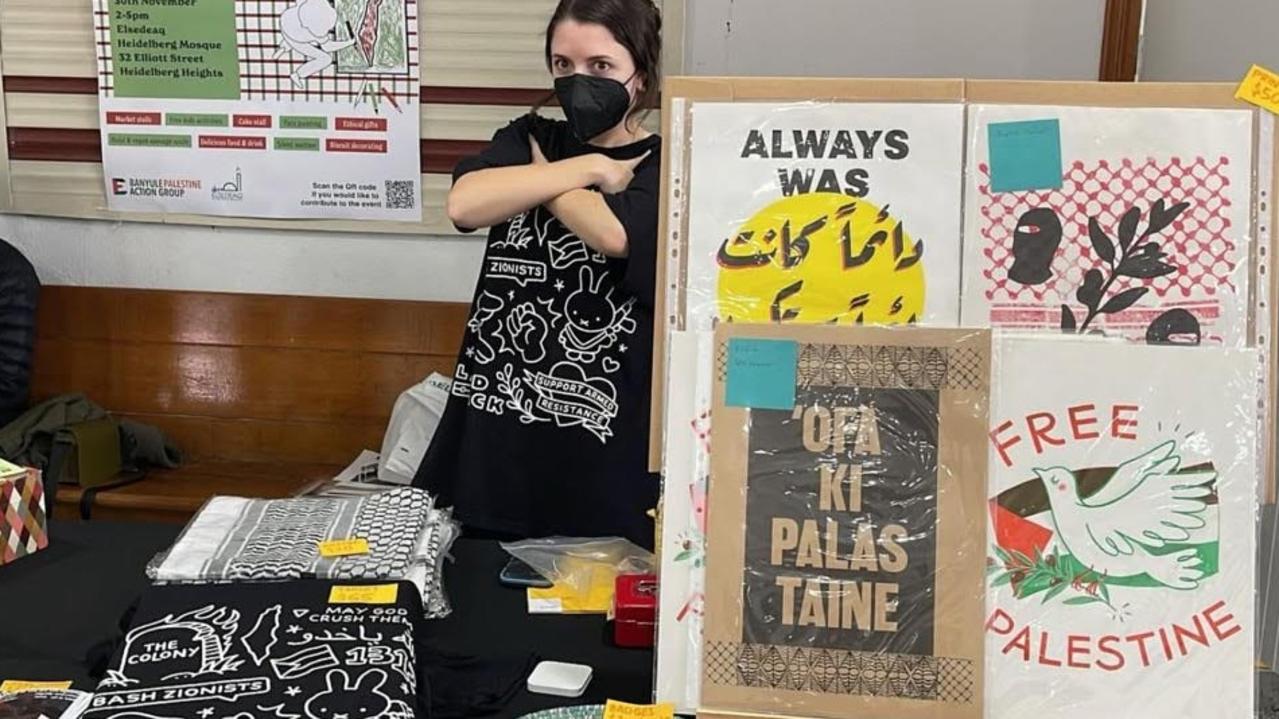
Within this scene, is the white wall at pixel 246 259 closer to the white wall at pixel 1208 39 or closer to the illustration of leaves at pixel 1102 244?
the white wall at pixel 1208 39

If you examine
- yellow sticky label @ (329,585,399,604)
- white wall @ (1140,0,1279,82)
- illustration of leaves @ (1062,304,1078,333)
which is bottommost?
yellow sticky label @ (329,585,399,604)

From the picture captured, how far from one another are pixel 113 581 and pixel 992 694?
1.00 metres

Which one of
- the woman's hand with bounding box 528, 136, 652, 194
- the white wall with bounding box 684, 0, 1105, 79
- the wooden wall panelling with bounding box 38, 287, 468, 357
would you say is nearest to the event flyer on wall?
the wooden wall panelling with bounding box 38, 287, 468, 357

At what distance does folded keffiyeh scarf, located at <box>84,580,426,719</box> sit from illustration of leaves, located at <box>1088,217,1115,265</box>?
0.72 m

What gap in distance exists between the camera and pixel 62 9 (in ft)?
9.40

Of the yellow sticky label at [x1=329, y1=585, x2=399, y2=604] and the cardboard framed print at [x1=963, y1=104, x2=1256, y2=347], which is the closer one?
the cardboard framed print at [x1=963, y1=104, x2=1256, y2=347]

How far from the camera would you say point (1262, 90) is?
36.7 inches

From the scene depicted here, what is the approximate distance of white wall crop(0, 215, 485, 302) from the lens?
2.87 m

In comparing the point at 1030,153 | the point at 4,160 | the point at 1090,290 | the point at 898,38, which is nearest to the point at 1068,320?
the point at 1090,290

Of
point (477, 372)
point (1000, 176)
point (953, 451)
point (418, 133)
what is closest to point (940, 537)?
point (953, 451)

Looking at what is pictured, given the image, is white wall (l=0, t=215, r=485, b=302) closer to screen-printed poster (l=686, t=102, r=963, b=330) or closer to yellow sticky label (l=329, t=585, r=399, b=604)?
yellow sticky label (l=329, t=585, r=399, b=604)

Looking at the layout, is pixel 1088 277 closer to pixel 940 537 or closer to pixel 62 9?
pixel 940 537

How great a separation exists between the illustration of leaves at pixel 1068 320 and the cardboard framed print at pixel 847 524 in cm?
8

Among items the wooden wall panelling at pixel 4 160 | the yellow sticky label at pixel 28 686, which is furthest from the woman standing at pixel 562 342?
the wooden wall panelling at pixel 4 160
